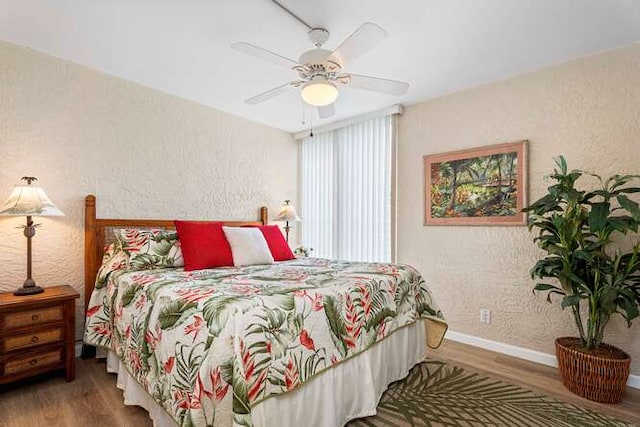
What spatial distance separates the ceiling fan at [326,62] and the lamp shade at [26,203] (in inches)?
70.6

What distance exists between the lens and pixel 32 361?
2113mm

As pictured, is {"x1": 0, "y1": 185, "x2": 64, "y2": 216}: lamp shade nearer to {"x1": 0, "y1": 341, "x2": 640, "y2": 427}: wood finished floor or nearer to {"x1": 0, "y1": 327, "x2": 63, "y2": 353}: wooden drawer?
{"x1": 0, "y1": 327, "x2": 63, "y2": 353}: wooden drawer

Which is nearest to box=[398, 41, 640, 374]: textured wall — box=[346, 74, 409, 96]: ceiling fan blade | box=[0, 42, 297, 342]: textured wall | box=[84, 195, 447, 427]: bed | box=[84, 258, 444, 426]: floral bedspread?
box=[84, 195, 447, 427]: bed

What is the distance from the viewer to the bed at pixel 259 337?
133 centimetres

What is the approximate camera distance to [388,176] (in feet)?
12.2

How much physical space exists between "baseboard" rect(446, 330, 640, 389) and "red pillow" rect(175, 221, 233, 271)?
93.2 inches

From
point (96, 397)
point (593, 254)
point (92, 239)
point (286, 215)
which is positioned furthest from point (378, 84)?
point (96, 397)

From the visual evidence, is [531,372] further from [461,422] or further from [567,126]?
[567,126]

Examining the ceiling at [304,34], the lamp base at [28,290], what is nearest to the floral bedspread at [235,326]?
the lamp base at [28,290]

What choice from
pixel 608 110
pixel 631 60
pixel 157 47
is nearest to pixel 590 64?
pixel 631 60

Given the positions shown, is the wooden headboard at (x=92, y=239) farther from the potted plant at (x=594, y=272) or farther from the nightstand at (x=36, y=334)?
the potted plant at (x=594, y=272)

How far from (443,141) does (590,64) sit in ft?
4.12

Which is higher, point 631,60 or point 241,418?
point 631,60

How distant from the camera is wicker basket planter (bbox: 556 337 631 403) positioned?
6.61ft
